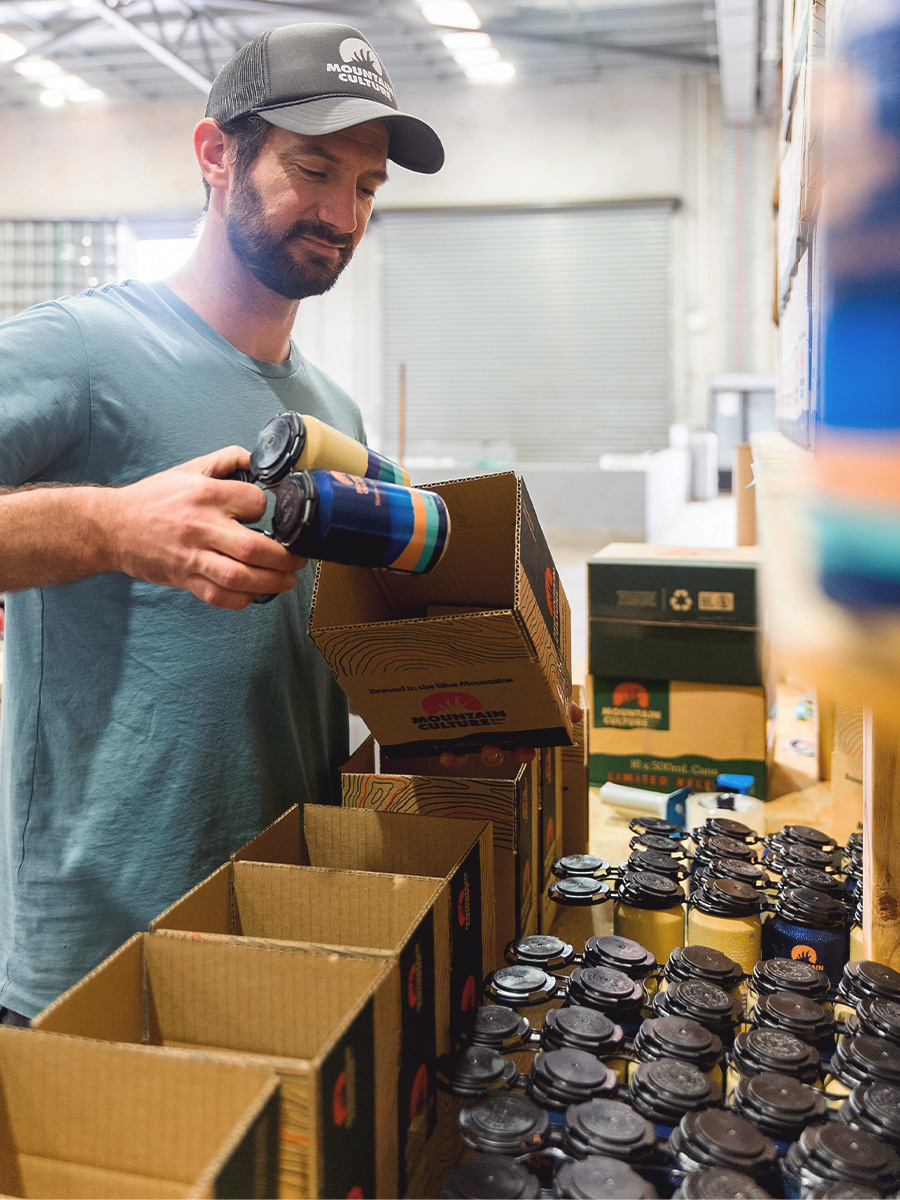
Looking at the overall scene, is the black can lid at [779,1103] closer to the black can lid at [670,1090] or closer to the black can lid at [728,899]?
the black can lid at [670,1090]

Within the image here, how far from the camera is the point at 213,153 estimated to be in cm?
133

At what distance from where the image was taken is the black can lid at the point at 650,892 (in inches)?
45.7

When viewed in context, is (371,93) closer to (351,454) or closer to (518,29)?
(351,454)

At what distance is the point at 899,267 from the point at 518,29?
8.71 metres

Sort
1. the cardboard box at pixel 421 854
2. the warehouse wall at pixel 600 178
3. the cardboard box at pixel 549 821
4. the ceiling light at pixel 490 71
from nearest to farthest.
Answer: the cardboard box at pixel 421 854 → the cardboard box at pixel 549 821 → the ceiling light at pixel 490 71 → the warehouse wall at pixel 600 178

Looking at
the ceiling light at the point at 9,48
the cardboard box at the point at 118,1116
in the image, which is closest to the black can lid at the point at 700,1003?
the cardboard box at the point at 118,1116

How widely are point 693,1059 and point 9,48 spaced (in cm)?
927

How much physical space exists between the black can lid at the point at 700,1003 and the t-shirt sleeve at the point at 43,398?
0.87m

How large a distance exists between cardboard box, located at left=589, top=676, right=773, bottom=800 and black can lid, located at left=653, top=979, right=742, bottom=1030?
3.60 ft

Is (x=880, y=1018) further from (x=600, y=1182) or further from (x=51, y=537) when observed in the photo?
(x=51, y=537)

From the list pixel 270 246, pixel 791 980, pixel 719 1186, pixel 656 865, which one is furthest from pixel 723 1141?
pixel 270 246

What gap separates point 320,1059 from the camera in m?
0.62

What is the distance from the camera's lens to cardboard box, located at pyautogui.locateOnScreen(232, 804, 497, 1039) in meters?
0.95

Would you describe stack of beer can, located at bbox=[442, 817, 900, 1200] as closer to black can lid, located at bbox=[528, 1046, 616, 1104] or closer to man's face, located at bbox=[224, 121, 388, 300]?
black can lid, located at bbox=[528, 1046, 616, 1104]
